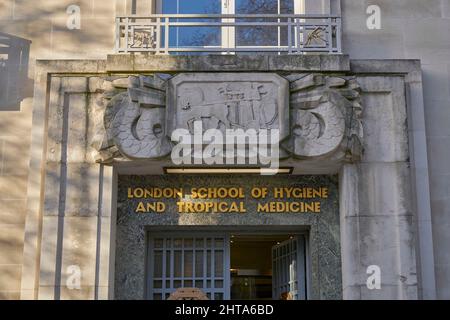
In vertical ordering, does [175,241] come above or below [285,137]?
below

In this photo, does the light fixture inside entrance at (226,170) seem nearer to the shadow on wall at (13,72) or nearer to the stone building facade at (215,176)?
the stone building facade at (215,176)

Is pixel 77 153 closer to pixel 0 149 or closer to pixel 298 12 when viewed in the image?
pixel 0 149

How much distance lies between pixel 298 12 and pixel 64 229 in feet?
20.1

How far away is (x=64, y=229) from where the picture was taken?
522 inches

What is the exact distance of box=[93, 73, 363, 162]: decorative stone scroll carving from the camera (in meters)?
13.4

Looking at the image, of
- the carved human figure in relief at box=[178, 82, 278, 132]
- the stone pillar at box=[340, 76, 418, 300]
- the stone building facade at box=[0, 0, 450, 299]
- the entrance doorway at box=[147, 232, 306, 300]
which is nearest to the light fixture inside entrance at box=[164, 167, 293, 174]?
the stone building facade at box=[0, 0, 450, 299]

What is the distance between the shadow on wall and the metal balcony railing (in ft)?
6.03

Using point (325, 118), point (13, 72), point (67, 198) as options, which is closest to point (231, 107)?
point (325, 118)

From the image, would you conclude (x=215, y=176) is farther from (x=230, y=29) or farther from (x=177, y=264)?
(x=230, y=29)

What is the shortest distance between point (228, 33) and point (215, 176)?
2.93 m

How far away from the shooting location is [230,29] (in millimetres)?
15188
